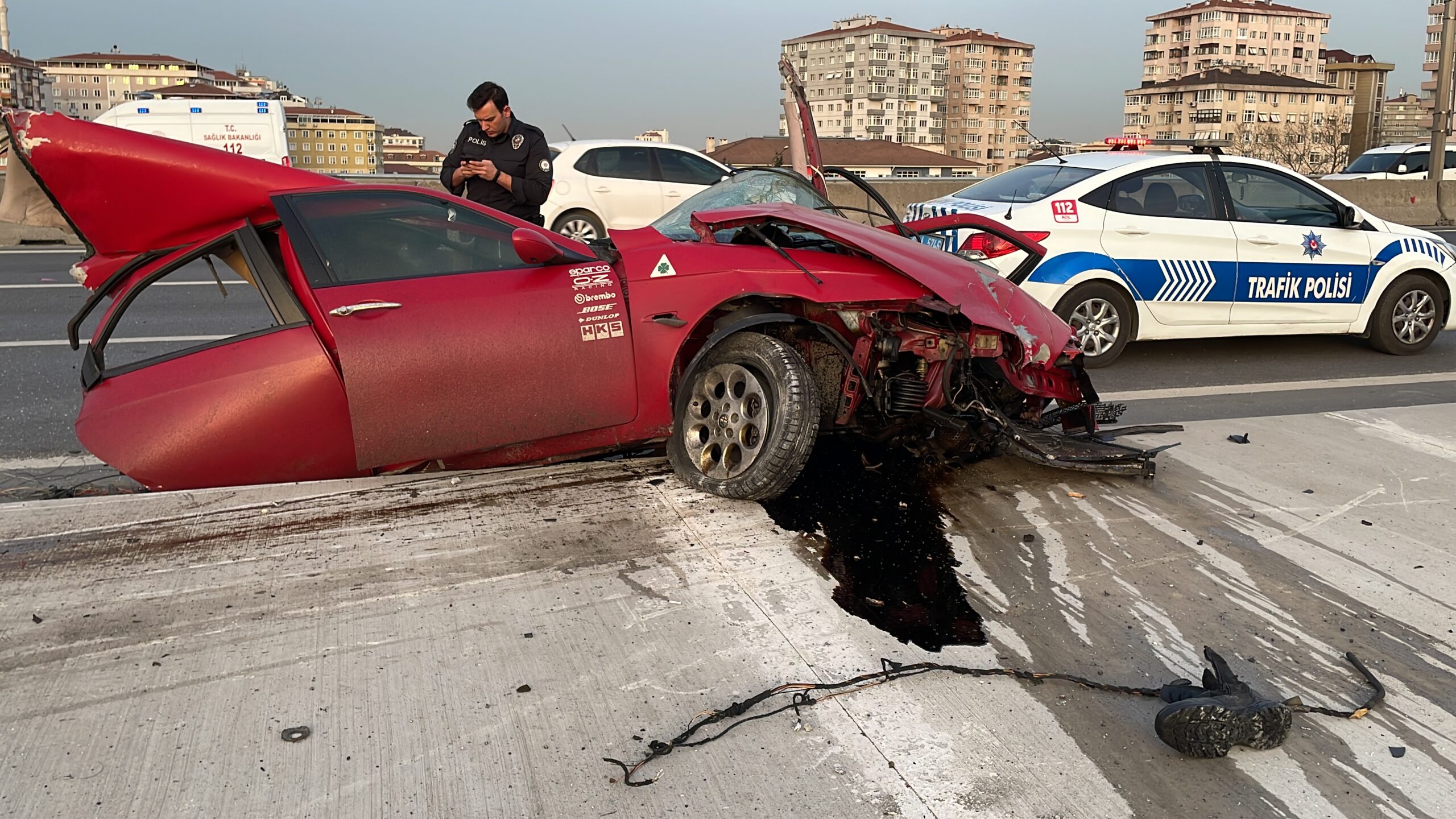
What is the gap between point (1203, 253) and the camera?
8.10 metres

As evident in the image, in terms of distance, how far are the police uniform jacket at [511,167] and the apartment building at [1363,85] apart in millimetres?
119148

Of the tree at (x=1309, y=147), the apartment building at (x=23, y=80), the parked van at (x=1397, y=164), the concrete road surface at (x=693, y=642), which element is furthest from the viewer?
the apartment building at (x=23, y=80)

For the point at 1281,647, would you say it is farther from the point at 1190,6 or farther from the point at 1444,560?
the point at 1190,6

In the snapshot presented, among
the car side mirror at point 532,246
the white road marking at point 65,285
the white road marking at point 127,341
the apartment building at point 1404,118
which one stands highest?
the apartment building at point 1404,118

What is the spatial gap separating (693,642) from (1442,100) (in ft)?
70.3

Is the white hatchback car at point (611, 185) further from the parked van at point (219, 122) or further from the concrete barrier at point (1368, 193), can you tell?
the parked van at point (219, 122)

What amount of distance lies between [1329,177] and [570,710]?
2445 centimetres

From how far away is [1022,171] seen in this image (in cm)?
878

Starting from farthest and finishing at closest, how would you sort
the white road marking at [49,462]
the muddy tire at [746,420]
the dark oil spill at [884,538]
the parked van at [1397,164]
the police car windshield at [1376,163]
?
the police car windshield at [1376,163]
the parked van at [1397,164]
the white road marking at [49,462]
the muddy tire at [746,420]
the dark oil spill at [884,538]

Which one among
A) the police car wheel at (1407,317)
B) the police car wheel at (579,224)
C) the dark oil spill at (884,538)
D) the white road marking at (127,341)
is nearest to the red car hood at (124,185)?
the dark oil spill at (884,538)

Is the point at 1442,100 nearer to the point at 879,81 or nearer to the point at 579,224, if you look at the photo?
the point at 579,224

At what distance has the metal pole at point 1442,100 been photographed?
61.3 ft

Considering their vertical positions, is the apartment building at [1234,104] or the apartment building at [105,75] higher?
the apartment building at [105,75]

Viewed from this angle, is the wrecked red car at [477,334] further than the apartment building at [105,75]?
No
